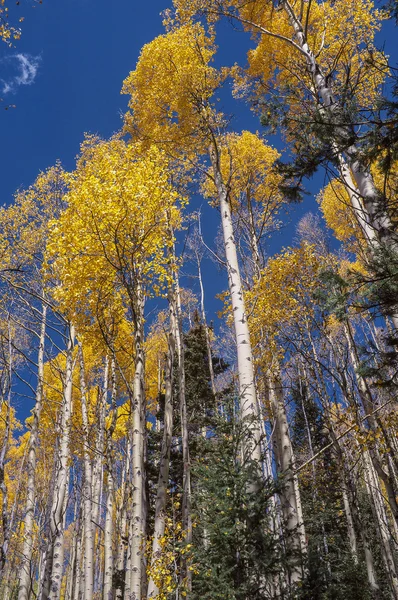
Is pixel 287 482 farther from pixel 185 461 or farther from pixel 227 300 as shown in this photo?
pixel 227 300

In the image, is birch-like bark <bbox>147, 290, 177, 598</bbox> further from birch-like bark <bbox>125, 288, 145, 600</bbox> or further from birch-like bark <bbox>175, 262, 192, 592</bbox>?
birch-like bark <bbox>175, 262, 192, 592</bbox>

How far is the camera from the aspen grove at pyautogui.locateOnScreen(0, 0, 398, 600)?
4246 mm

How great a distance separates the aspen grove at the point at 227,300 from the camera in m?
4.25

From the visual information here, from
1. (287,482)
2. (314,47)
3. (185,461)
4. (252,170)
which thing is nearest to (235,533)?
(287,482)

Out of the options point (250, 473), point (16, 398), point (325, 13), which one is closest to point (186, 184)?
point (325, 13)

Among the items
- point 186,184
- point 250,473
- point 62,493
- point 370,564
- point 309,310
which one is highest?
point 186,184

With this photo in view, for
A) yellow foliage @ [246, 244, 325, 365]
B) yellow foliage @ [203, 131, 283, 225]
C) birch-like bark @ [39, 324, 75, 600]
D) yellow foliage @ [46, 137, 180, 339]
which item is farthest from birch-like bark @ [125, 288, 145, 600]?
yellow foliage @ [203, 131, 283, 225]

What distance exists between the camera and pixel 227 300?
360 inches

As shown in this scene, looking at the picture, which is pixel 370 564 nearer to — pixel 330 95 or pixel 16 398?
pixel 330 95

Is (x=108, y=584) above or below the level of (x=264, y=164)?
below

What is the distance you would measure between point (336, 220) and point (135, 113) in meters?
7.63

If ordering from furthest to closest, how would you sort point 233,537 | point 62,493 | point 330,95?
1. point 62,493
2. point 330,95
3. point 233,537

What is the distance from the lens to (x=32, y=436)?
26.8 ft

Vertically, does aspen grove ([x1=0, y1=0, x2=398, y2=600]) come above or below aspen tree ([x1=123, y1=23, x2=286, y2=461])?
below
